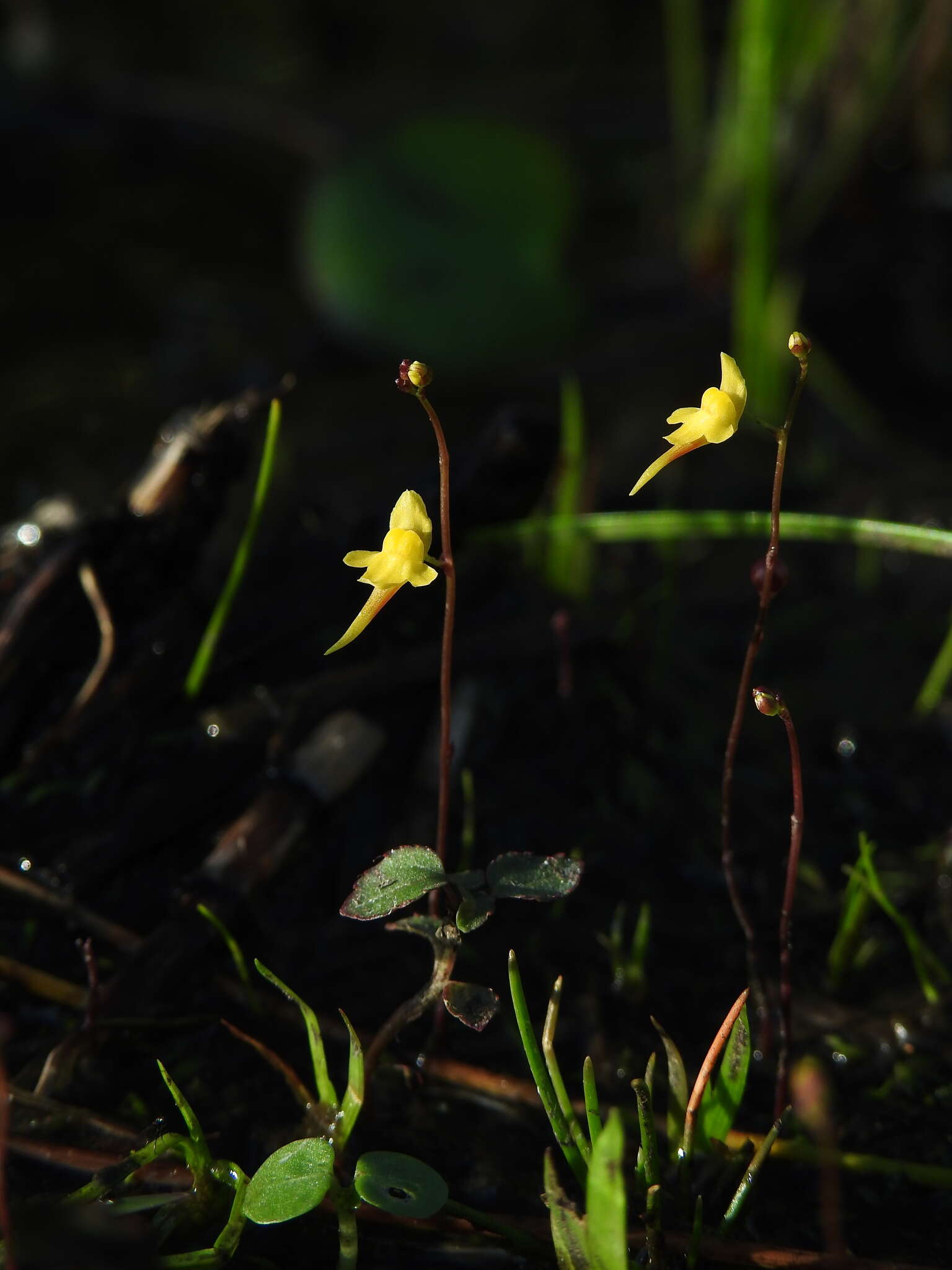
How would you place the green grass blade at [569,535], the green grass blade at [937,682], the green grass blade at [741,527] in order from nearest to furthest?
the green grass blade at [741,527], the green grass blade at [937,682], the green grass blade at [569,535]

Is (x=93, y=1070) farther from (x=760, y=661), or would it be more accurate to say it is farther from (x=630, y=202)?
(x=630, y=202)

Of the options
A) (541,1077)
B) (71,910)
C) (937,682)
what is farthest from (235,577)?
(937,682)

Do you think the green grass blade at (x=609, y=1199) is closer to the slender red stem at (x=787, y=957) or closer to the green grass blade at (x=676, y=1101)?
the green grass blade at (x=676, y=1101)

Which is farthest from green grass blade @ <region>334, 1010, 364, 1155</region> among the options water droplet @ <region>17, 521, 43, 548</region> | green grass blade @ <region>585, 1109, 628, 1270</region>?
water droplet @ <region>17, 521, 43, 548</region>

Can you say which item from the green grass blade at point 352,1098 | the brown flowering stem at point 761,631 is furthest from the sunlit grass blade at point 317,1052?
the brown flowering stem at point 761,631

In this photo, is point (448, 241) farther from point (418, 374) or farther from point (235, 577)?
point (418, 374)

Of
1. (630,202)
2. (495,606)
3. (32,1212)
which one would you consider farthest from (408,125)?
(32,1212)
